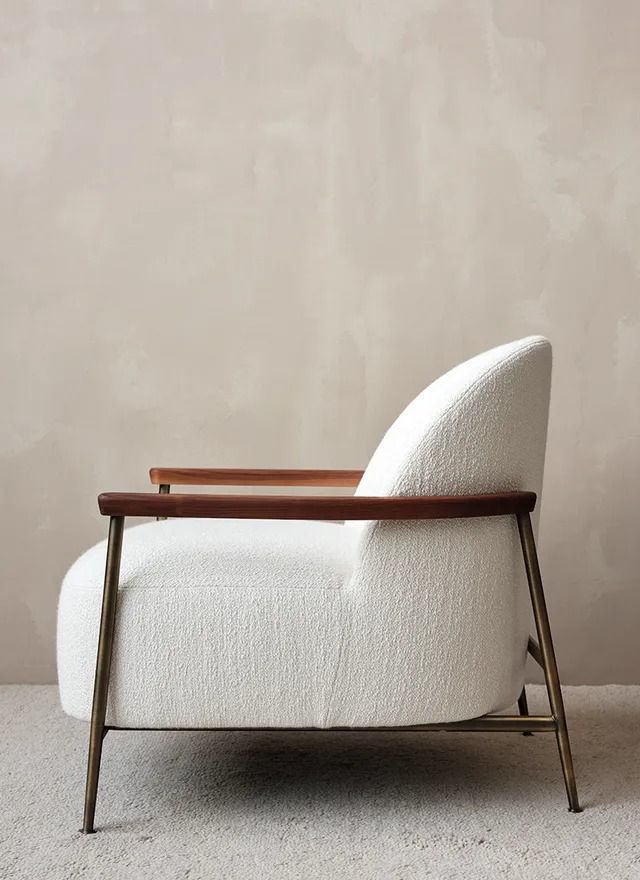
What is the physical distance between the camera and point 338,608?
72.1 inches

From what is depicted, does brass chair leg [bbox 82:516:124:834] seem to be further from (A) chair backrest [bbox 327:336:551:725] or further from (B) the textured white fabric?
(A) chair backrest [bbox 327:336:551:725]

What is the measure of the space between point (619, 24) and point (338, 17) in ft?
2.78

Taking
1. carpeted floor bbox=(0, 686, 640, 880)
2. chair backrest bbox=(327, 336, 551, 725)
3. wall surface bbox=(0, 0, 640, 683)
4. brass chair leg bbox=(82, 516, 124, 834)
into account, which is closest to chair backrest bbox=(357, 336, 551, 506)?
chair backrest bbox=(327, 336, 551, 725)

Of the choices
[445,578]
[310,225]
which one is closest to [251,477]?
[310,225]

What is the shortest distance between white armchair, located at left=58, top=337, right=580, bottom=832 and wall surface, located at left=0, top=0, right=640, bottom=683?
1137 millimetres

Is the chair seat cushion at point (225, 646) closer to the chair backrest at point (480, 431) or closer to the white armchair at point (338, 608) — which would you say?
the white armchair at point (338, 608)

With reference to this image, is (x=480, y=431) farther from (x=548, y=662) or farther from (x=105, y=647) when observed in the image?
(x=105, y=647)

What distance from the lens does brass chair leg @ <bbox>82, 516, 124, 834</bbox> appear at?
5.92ft

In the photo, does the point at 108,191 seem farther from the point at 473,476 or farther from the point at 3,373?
the point at 473,476

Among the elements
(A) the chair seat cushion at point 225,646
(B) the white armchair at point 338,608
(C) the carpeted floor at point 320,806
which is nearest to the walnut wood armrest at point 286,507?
(B) the white armchair at point 338,608

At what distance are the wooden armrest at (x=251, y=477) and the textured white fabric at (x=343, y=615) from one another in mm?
764

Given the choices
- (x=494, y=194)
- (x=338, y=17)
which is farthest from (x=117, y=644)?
(x=338, y=17)

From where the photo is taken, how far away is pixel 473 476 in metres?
1.90

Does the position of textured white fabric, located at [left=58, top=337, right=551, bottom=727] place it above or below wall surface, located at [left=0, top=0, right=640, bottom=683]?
below
